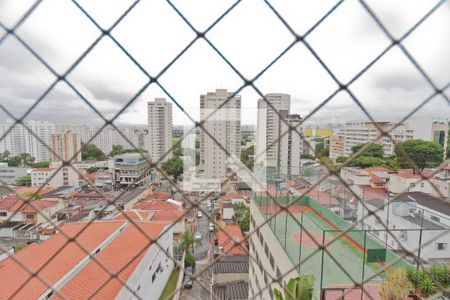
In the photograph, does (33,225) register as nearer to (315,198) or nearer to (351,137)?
(315,198)

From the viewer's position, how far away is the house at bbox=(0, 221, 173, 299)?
3.44 m

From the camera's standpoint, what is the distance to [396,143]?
0.60 metres

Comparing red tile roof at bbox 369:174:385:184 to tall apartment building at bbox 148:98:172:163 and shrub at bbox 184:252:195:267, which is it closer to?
shrub at bbox 184:252:195:267

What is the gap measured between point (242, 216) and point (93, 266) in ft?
21.3

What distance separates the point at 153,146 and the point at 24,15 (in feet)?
37.8

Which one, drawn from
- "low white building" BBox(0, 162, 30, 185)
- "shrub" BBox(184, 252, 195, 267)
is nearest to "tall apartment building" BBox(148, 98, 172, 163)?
"shrub" BBox(184, 252, 195, 267)

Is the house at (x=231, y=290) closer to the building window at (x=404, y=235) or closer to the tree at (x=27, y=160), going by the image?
the building window at (x=404, y=235)

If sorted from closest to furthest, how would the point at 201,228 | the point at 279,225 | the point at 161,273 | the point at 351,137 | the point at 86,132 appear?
the point at 279,225, the point at 161,273, the point at 201,228, the point at 351,137, the point at 86,132

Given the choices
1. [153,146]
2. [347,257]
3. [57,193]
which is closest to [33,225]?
[57,193]

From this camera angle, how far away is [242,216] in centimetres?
1015

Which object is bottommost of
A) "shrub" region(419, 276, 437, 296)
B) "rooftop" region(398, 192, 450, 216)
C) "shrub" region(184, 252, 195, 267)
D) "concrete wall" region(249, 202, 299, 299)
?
"shrub" region(184, 252, 195, 267)

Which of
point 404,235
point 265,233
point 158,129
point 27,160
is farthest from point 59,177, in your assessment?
point 404,235

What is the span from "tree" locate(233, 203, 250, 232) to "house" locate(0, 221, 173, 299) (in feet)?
10.9

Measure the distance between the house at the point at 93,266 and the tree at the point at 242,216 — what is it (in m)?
3.33
